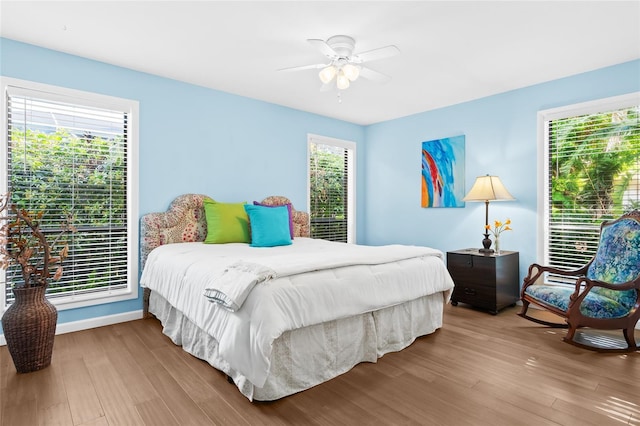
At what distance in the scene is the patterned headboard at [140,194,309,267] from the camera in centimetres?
357

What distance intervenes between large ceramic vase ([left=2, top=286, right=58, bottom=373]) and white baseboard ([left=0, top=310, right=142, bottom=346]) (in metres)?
0.75

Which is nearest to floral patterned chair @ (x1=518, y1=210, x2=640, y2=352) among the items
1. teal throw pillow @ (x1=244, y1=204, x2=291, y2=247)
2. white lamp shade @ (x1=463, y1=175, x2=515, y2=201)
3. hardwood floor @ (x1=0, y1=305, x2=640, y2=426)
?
hardwood floor @ (x1=0, y1=305, x2=640, y2=426)

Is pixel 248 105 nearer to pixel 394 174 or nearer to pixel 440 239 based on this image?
pixel 394 174

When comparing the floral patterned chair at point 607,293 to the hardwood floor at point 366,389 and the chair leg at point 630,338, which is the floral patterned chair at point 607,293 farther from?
the hardwood floor at point 366,389

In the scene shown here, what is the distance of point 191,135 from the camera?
3979 mm

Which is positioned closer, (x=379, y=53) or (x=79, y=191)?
(x=379, y=53)

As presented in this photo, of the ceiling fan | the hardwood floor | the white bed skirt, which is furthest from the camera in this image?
the ceiling fan

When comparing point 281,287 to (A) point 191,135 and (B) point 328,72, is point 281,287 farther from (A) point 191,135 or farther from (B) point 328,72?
(A) point 191,135

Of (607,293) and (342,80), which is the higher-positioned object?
(342,80)

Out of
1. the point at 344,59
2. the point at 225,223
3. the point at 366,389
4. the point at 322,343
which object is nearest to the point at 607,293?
the point at 366,389

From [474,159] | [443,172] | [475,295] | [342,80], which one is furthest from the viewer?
Result: [443,172]

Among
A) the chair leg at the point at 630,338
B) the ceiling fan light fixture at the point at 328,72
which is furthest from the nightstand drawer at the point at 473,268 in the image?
the ceiling fan light fixture at the point at 328,72

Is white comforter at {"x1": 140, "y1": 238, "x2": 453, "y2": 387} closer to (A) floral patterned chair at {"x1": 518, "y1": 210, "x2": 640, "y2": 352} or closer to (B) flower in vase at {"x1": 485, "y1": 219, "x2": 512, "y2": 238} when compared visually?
(A) floral patterned chair at {"x1": 518, "y1": 210, "x2": 640, "y2": 352}

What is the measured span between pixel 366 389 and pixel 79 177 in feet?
10.1
